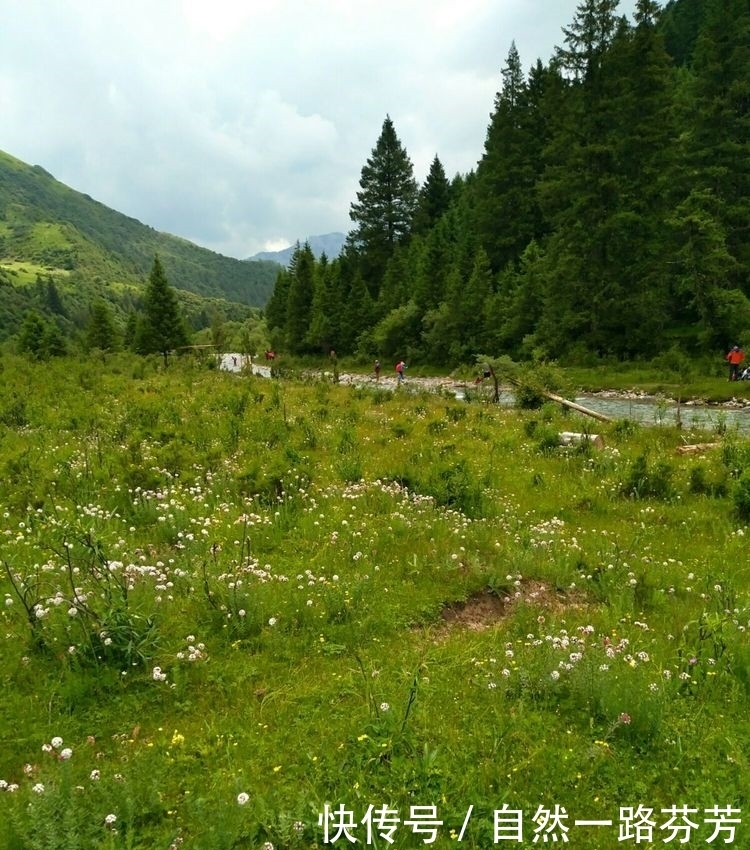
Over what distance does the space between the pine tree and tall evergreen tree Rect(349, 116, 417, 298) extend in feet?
90.7

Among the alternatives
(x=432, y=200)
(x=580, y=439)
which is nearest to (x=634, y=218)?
(x=580, y=439)

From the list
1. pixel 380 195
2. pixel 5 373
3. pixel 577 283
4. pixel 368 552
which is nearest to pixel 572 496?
pixel 368 552

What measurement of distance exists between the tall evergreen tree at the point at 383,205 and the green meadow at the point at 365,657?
72.4 metres

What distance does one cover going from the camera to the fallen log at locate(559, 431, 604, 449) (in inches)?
555

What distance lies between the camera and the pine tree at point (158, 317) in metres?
66.8

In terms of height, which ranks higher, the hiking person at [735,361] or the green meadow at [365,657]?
the hiking person at [735,361]

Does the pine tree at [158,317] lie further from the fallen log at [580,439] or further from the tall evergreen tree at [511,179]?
the fallen log at [580,439]

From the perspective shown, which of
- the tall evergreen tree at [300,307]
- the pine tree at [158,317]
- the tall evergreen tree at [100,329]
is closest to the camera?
the pine tree at [158,317]

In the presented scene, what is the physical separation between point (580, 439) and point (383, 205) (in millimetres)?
72991

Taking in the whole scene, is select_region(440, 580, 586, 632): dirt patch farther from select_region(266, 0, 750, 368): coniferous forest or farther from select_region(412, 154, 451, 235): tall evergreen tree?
select_region(412, 154, 451, 235): tall evergreen tree

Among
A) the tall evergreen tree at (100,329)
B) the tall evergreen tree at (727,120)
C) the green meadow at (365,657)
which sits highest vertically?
the tall evergreen tree at (727,120)

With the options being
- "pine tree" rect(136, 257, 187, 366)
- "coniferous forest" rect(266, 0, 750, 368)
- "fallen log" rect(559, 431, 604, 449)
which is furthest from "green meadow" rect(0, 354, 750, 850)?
"pine tree" rect(136, 257, 187, 366)

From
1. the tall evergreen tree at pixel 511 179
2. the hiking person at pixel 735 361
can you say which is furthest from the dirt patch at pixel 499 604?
the tall evergreen tree at pixel 511 179

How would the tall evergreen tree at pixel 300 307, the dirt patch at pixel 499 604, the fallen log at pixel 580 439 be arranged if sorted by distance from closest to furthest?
the dirt patch at pixel 499 604 → the fallen log at pixel 580 439 → the tall evergreen tree at pixel 300 307
